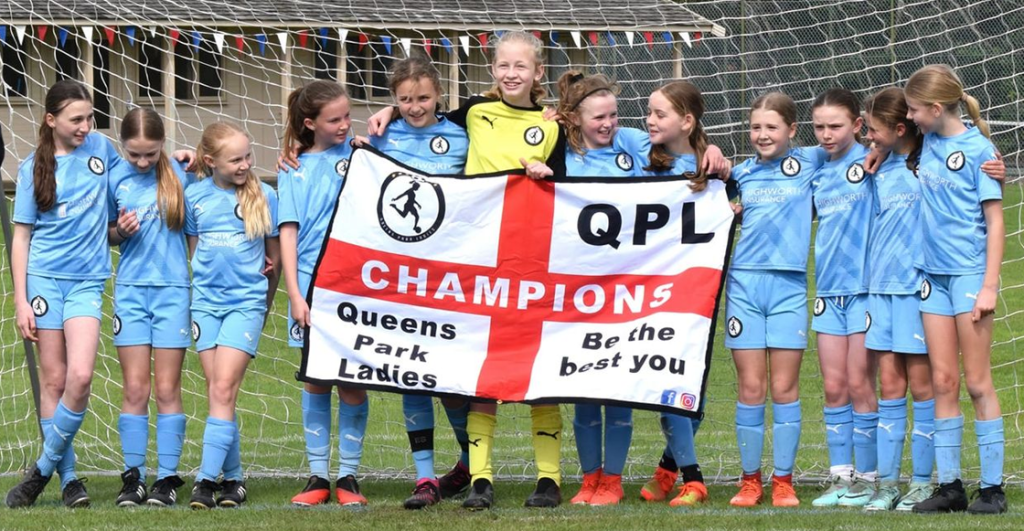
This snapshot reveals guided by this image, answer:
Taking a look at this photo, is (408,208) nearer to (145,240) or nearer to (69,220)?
(145,240)

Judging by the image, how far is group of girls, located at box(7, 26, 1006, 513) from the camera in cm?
547

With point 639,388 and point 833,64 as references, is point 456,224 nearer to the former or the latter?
point 639,388

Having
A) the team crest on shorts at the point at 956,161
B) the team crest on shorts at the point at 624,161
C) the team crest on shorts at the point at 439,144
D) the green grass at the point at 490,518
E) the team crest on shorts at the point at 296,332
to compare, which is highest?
the team crest on shorts at the point at 439,144

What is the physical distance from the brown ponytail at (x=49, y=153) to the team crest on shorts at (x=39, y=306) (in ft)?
1.18

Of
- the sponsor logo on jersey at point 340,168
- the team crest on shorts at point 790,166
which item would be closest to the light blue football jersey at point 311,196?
the sponsor logo on jersey at point 340,168

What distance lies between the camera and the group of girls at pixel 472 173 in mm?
5473

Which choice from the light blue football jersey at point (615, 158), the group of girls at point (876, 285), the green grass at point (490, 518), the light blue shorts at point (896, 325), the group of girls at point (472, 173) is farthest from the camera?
the light blue football jersey at point (615, 158)

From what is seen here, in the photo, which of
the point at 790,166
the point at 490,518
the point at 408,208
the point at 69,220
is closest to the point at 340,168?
the point at 408,208

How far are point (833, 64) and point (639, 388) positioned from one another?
4.68 metres

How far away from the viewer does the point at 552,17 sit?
423 inches

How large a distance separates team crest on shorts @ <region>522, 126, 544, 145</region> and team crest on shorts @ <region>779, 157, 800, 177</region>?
3.22 ft

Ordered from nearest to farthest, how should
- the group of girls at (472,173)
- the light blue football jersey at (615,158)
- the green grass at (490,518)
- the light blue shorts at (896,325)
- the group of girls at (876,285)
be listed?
1. the green grass at (490,518)
2. the group of girls at (876,285)
3. the light blue shorts at (896,325)
4. the group of girls at (472,173)
5. the light blue football jersey at (615,158)

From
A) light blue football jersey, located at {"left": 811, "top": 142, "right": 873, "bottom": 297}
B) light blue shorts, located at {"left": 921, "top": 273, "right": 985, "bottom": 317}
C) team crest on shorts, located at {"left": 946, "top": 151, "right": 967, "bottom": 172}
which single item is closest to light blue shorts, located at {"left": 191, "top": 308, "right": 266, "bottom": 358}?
light blue football jersey, located at {"left": 811, "top": 142, "right": 873, "bottom": 297}

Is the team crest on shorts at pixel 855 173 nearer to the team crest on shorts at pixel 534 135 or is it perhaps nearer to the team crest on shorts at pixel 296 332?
the team crest on shorts at pixel 534 135
